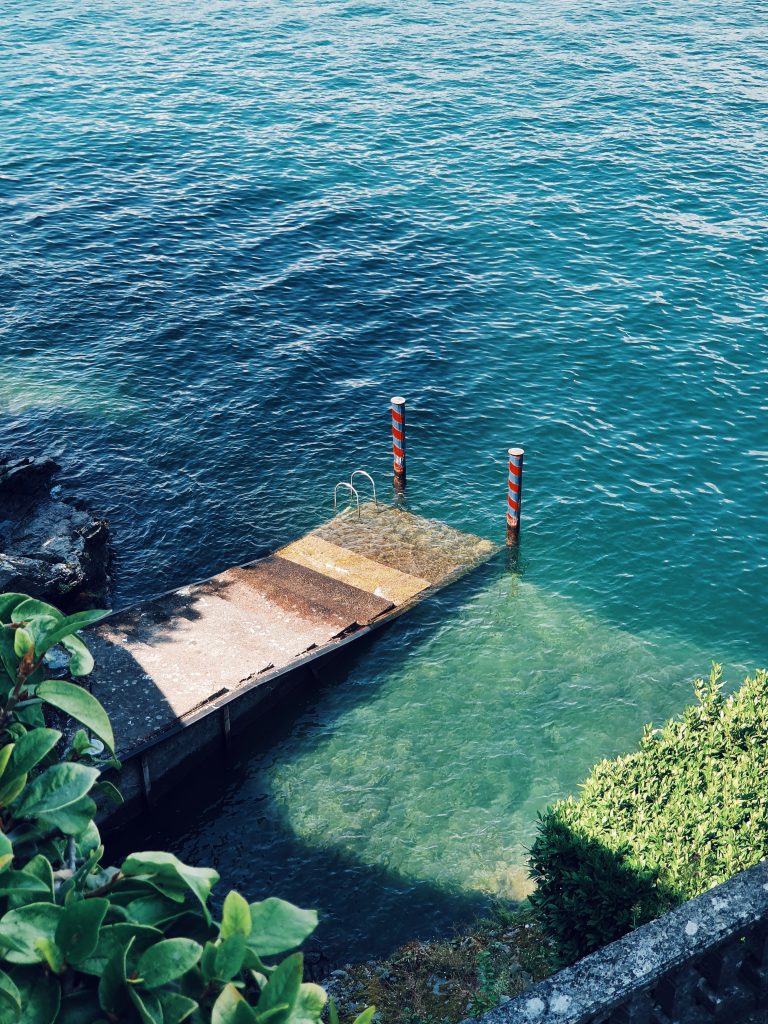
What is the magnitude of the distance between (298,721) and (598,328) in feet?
66.4

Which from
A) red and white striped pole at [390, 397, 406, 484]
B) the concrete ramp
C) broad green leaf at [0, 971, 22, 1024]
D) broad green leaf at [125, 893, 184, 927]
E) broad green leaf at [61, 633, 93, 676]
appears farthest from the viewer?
red and white striped pole at [390, 397, 406, 484]

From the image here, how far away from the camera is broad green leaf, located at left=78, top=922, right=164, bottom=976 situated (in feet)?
12.0

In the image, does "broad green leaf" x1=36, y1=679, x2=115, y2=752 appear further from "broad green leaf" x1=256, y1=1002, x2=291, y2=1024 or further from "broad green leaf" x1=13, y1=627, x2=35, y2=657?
"broad green leaf" x1=256, y1=1002, x2=291, y2=1024

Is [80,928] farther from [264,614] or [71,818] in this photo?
[264,614]

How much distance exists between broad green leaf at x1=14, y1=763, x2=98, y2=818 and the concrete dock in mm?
13363

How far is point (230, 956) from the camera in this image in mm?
3689

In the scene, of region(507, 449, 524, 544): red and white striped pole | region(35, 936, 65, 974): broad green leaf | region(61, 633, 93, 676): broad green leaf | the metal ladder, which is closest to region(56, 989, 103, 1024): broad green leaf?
region(35, 936, 65, 974): broad green leaf

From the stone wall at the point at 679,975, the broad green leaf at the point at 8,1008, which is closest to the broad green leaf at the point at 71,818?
the broad green leaf at the point at 8,1008

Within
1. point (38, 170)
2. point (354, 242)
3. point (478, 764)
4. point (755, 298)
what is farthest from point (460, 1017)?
point (38, 170)

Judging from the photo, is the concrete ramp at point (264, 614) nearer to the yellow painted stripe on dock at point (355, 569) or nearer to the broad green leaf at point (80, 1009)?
the yellow painted stripe on dock at point (355, 569)

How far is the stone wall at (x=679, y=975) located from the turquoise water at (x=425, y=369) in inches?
340

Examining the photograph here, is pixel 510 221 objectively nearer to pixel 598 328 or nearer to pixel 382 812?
pixel 598 328

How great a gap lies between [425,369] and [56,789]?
29101mm

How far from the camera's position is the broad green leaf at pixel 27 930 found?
3.57 metres
